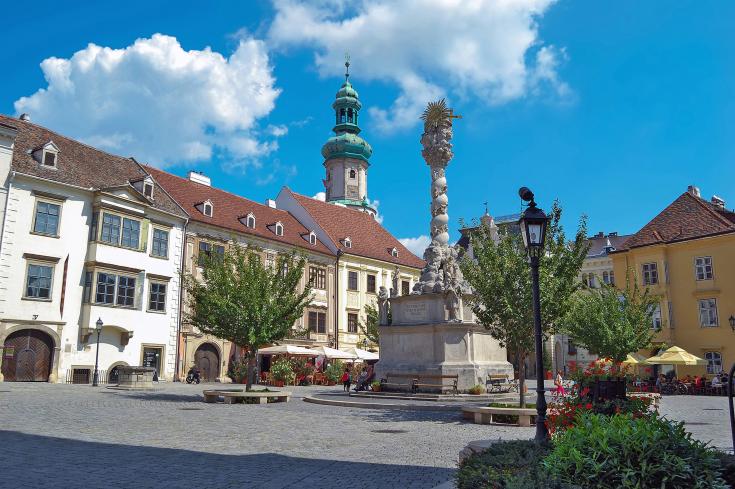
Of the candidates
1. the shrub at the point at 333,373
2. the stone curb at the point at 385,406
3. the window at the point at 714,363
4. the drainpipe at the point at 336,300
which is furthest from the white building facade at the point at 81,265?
the window at the point at 714,363

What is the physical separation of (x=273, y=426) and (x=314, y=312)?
106 feet

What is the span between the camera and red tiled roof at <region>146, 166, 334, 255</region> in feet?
137

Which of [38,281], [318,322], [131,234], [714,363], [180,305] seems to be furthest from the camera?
[318,322]

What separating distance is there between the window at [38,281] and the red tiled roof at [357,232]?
77.6ft

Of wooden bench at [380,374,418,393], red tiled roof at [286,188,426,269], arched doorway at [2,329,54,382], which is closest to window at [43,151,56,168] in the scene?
arched doorway at [2,329,54,382]

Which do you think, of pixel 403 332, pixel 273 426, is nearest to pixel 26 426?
pixel 273 426

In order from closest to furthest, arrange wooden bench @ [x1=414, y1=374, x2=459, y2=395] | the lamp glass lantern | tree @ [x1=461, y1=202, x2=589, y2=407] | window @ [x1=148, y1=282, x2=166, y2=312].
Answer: the lamp glass lantern < tree @ [x1=461, y1=202, x2=589, y2=407] < wooden bench @ [x1=414, y1=374, x2=459, y2=395] < window @ [x1=148, y1=282, x2=166, y2=312]

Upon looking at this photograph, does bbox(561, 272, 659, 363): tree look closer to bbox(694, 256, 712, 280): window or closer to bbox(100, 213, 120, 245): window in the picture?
bbox(694, 256, 712, 280): window

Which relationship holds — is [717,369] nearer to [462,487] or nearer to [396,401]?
[396,401]

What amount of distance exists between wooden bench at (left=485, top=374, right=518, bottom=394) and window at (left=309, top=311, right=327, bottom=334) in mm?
24846

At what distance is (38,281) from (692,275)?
3911 centimetres

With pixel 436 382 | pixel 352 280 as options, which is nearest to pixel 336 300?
pixel 352 280

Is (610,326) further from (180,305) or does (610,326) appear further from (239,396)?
(180,305)

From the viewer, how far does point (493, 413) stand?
600 inches
